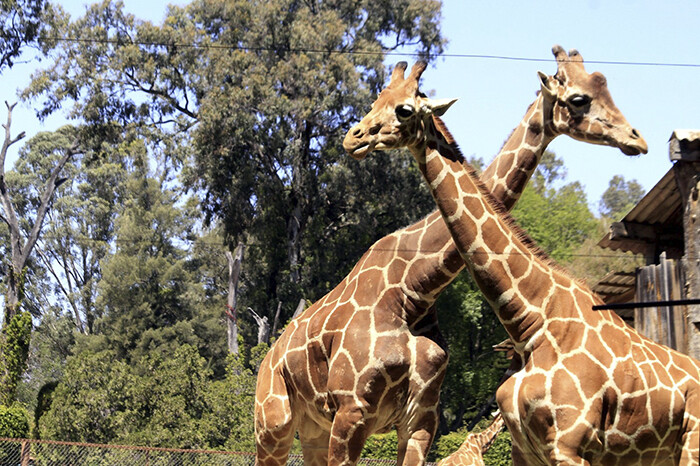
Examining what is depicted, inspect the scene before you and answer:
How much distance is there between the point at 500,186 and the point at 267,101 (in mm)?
22571

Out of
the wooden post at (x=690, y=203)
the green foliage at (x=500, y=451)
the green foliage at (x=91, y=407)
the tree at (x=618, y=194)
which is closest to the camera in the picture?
the wooden post at (x=690, y=203)

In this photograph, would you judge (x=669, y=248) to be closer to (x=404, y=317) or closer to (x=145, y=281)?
(x=404, y=317)

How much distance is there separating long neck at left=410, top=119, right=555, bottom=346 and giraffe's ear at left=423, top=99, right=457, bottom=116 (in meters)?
0.43

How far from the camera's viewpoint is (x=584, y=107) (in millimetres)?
7449

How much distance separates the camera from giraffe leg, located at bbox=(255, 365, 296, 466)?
9.30m

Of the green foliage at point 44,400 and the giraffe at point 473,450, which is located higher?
the green foliage at point 44,400

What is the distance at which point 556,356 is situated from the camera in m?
6.76

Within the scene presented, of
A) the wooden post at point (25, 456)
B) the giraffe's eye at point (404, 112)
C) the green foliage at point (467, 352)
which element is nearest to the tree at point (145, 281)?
the green foliage at point (467, 352)

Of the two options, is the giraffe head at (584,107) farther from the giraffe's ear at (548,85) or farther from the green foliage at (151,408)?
the green foliage at (151,408)

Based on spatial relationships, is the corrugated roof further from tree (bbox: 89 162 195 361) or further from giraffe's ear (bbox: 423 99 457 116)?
tree (bbox: 89 162 195 361)

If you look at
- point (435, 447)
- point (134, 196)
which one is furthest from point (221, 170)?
point (134, 196)

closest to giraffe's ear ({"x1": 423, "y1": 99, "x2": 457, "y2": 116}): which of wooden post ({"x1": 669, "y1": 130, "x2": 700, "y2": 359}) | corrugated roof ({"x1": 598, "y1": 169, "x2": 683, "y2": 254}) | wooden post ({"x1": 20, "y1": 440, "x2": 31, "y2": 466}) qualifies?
wooden post ({"x1": 669, "y1": 130, "x2": 700, "y2": 359})

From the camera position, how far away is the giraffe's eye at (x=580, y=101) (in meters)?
7.43

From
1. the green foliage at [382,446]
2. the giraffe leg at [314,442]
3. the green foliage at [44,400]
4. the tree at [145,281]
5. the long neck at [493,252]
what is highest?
the tree at [145,281]
